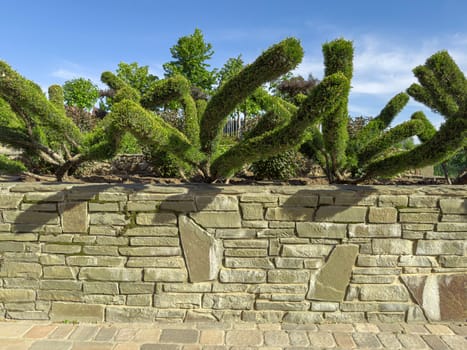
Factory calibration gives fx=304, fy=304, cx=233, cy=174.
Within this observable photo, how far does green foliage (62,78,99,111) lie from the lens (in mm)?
17180

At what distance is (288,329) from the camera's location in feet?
7.57

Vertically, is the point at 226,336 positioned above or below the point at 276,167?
below

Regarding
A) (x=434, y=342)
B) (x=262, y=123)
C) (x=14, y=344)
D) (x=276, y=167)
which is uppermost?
(x=262, y=123)

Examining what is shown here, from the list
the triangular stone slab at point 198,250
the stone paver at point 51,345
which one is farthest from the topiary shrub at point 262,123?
the stone paver at point 51,345

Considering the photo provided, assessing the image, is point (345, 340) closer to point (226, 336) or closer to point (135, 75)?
point (226, 336)

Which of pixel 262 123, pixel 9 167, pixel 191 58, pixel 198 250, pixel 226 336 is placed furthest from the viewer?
pixel 191 58

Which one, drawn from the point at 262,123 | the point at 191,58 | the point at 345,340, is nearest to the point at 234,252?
the point at 345,340

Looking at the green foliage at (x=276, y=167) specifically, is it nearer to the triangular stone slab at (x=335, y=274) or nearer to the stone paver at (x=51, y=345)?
the triangular stone slab at (x=335, y=274)

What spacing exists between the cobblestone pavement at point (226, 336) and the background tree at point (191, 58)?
14429mm

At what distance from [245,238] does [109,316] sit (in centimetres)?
124

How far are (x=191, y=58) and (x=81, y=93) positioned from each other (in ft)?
22.5

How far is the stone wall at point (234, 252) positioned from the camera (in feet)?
7.66

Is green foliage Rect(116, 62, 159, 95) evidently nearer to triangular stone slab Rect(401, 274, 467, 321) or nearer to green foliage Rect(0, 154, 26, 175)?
green foliage Rect(0, 154, 26, 175)

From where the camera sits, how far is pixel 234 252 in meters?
2.37
